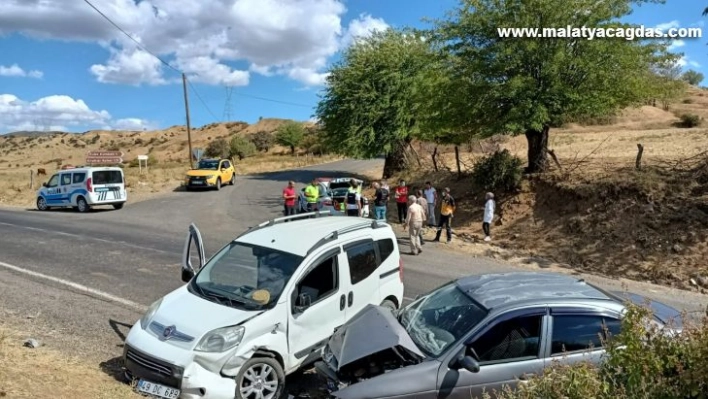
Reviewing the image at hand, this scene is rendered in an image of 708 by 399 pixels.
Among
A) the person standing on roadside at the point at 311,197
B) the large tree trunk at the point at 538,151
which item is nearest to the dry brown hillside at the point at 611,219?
the large tree trunk at the point at 538,151

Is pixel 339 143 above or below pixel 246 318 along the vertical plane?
above

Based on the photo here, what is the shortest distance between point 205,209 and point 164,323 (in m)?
17.5

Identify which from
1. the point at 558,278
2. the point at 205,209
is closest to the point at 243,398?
the point at 558,278

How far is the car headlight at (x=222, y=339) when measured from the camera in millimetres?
5309

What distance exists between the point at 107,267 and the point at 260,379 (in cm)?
745

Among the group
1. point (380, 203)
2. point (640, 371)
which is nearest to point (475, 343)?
point (640, 371)

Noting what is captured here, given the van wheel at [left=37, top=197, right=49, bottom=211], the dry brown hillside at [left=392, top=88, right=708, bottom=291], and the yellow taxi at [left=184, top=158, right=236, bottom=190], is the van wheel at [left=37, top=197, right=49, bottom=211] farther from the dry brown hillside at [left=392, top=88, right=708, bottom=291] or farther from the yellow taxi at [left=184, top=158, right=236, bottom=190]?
the dry brown hillside at [left=392, top=88, right=708, bottom=291]

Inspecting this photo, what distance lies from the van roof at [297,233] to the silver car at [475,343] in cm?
152

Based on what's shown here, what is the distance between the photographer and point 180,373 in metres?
5.15

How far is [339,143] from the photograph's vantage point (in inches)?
1081

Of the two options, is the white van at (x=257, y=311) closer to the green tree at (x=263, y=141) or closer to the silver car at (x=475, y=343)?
the silver car at (x=475, y=343)

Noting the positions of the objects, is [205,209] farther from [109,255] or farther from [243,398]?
[243,398]

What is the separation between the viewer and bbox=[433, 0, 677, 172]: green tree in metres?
16.2

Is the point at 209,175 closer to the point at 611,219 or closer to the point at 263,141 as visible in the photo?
the point at 611,219
